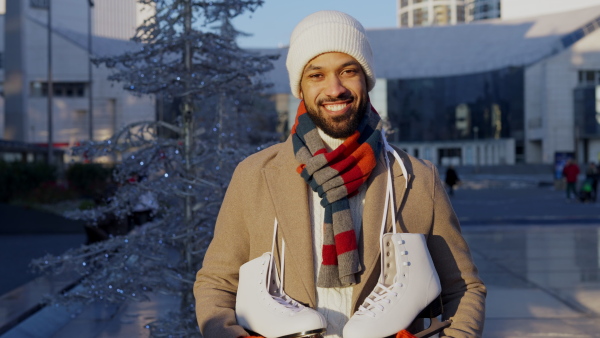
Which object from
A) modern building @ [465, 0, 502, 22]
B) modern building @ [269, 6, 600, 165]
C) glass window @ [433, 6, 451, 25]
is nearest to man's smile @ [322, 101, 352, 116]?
modern building @ [269, 6, 600, 165]

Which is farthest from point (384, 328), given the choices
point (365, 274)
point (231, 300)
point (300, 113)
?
point (300, 113)

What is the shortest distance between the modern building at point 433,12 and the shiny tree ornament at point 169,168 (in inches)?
6804

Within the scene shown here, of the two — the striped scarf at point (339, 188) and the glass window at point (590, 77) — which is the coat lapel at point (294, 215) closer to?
the striped scarf at point (339, 188)

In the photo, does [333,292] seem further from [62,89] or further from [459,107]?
[459,107]

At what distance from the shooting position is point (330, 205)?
1955mm

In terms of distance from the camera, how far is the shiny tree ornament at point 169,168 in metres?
5.11

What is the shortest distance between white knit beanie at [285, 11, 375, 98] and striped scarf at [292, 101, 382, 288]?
0.22 m

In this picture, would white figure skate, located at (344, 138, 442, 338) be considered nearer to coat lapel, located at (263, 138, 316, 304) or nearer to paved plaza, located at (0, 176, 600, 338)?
coat lapel, located at (263, 138, 316, 304)

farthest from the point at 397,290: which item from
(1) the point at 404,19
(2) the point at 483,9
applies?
(1) the point at 404,19

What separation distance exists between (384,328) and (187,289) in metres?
3.60

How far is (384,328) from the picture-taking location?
181 cm

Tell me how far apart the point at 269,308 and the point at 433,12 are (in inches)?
7067

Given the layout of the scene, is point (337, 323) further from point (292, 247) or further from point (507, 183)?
point (507, 183)

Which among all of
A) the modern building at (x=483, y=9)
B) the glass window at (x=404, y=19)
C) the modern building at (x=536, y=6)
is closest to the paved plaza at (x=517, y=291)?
the modern building at (x=536, y=6)
